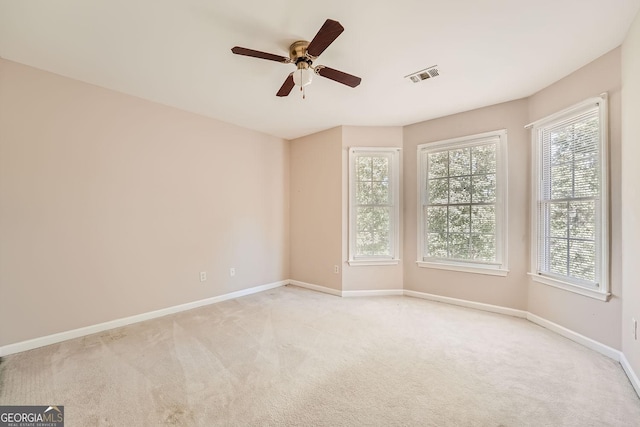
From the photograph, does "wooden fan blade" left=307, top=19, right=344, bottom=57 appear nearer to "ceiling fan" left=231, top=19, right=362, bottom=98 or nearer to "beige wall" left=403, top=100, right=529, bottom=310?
"ceiling fan" left=231, top=19, right=362, bottom=98

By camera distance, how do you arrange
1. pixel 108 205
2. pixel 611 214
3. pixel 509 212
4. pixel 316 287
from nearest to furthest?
pixel 611 214 < pixel 108 205 < pixel 509 212 < pixel 316 287

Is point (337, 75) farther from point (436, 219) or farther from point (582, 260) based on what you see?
point (582, 260)

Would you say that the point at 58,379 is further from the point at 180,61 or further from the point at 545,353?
the point at 545,353

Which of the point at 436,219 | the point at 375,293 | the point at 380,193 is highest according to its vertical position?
the point at 380,193

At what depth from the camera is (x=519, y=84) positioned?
2.94 metres

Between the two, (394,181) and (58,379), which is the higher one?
(394,181)

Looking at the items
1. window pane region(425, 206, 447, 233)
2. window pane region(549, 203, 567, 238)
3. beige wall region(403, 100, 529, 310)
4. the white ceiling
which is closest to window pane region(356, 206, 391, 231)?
beige wall region(403, 100, 529, 310)

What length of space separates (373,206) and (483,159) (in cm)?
159

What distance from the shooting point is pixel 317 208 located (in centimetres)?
461

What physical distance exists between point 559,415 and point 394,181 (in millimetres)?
3099

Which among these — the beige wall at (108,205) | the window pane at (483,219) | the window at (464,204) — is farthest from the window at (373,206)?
the beige wall at (108,205)

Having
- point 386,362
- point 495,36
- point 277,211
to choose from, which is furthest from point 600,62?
point 277,211

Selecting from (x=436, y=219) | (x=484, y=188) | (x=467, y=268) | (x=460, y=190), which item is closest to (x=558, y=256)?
(x=467, y=268)

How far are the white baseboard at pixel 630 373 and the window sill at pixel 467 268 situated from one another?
127 centimetres
